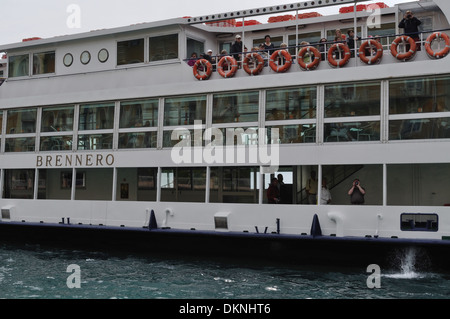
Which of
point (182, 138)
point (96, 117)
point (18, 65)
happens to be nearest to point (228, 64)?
point (182, 138)

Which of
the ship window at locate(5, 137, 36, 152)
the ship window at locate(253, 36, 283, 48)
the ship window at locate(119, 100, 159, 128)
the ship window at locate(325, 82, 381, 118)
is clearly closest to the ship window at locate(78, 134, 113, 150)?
the ship window at locate(119, 100, 159, 128)

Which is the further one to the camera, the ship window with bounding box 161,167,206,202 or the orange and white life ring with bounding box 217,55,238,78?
the ship window with bounding box 161,167,206,202

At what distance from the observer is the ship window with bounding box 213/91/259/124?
42.9 ft

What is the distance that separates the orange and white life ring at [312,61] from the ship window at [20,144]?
7473 millimetres

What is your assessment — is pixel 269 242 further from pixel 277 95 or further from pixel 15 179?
pixel 15 179

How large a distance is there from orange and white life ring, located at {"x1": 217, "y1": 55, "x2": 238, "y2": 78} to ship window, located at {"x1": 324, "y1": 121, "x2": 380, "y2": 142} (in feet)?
8.44

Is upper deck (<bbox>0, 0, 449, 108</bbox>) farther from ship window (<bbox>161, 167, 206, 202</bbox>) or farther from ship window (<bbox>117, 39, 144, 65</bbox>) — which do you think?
ship window (<bbox>161, 167, 206, 202</bbox>)

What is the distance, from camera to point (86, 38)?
15.8 metres

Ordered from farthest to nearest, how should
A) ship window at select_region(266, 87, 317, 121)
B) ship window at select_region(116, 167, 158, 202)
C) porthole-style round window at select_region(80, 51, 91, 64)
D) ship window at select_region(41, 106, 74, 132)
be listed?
1. ship window at select_region(116, 167, 158, 202)
2. porthole-style round window at select_region(80, 51, 91, 64)
3. ship window at select_region(41, 106, 74, 132)
4. ship window at select_region(266, 87, 317, 121)

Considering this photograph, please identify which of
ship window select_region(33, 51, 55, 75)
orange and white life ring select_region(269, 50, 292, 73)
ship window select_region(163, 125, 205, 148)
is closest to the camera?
orange and white life ring select_region(269, 50, 292, 73)

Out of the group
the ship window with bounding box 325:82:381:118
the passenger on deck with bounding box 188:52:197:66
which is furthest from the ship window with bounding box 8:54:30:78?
the ship window with bounding box 325:82:381:118

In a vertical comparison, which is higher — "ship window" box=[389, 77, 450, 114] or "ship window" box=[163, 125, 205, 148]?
"ship window" box=[389, 77, 450, 114]

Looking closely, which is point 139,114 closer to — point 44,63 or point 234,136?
point 234,136
